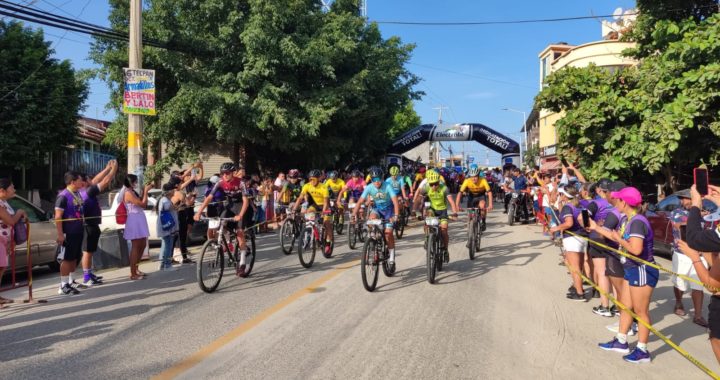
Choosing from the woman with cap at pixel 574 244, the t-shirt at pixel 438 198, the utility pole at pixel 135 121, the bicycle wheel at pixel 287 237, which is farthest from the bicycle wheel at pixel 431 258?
the utility pole at pixel 135 121

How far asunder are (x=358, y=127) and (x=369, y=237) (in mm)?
16698

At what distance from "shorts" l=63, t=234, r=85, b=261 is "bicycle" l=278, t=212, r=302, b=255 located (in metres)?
4.10

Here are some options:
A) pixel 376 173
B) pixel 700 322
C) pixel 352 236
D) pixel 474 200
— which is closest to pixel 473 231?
pixel 474 200

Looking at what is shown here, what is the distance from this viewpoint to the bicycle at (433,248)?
8078 mm

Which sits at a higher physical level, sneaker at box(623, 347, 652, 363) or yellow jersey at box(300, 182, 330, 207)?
yellow jersey at box(300, 182, 330, 207)

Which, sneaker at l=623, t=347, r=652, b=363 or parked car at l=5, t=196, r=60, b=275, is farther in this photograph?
parked car at l=5, t=196, r=60, b=275

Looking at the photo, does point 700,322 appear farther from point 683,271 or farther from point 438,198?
point 438,198

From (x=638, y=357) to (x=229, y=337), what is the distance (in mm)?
4030

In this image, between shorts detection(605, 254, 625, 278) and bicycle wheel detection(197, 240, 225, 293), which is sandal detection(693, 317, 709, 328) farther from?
bicycle wheel detection(197, 240, 225, 293)

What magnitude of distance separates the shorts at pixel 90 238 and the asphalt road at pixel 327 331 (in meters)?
0.67

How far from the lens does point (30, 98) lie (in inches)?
741

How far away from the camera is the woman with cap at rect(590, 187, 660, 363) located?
16.1 feet

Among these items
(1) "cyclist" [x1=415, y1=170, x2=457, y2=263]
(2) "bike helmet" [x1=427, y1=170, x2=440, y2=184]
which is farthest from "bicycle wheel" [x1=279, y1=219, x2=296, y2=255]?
(2) "bike helmet" [x1=427, y1=170, x2=440, y2=184]

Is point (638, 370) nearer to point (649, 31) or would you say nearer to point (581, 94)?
point (581, 94)
